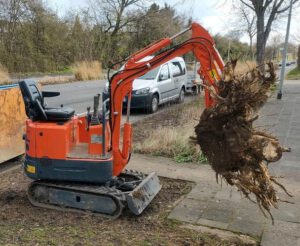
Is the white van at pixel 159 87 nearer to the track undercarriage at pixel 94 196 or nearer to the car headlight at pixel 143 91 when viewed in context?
the car headlight at pixel 143 91

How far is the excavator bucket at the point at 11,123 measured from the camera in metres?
7.48

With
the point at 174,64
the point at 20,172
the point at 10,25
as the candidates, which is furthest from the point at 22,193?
the point at 10,25

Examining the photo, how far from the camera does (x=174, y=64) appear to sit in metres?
17.6

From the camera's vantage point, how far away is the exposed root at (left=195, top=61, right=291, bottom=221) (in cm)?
455

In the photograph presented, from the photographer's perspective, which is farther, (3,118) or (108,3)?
(108,3)

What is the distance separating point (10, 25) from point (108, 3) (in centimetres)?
1747

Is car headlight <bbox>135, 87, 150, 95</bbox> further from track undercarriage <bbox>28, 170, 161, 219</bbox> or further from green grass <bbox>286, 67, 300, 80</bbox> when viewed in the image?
green grass <bbox>286, 67, 300, 80</bbox>

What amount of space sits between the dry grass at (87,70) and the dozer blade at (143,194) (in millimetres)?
26749

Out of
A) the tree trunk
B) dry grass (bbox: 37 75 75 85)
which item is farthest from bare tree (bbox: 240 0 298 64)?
dry grass (bbox: 37 75 75 85)

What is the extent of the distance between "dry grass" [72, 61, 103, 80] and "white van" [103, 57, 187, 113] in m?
15.3

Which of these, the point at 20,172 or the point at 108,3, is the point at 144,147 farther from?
the point at 108,3

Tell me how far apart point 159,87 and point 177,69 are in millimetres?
2405

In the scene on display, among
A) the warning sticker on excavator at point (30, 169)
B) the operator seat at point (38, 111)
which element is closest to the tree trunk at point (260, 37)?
the operator seat at point (38, 111)

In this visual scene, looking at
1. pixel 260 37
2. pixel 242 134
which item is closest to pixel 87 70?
pixel 260 37
